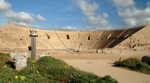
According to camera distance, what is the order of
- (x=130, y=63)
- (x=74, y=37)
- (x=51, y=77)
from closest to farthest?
(x=51, y=77)
(x=130, y=63)
(x=74, y=37)

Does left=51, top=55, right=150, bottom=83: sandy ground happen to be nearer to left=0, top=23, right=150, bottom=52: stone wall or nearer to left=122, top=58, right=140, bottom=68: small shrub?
left=122, top=58, right=140, bottom=68: small shrub

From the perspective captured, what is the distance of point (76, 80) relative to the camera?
5.61 meters

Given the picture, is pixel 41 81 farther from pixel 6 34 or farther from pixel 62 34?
pixel 62 34

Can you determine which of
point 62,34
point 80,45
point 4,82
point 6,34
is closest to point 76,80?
point 4,82

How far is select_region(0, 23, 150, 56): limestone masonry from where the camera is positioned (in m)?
30.7

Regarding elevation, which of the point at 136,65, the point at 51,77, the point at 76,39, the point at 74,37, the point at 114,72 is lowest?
the point at 114,72

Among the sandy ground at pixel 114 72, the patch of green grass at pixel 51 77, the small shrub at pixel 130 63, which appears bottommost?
the sandy ground at pixel 114 72

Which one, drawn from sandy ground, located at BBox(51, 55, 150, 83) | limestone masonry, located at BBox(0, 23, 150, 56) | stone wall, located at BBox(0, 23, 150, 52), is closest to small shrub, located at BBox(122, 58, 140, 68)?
sandy ground, located at BBox(51, 55, 150, 83)

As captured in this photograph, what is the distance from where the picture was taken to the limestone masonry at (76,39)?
3069cm

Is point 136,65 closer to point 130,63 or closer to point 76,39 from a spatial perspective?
point 130,63

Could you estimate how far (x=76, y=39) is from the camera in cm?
4750

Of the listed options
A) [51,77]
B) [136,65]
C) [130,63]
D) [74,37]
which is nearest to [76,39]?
[74,37]

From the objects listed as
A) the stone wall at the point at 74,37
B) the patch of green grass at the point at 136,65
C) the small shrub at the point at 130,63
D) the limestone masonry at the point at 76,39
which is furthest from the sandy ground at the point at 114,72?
the stone wall at the point at 74,37

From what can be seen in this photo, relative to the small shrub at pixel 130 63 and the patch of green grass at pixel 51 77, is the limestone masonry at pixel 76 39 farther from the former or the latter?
the patch of green grass at pixel 51 77
